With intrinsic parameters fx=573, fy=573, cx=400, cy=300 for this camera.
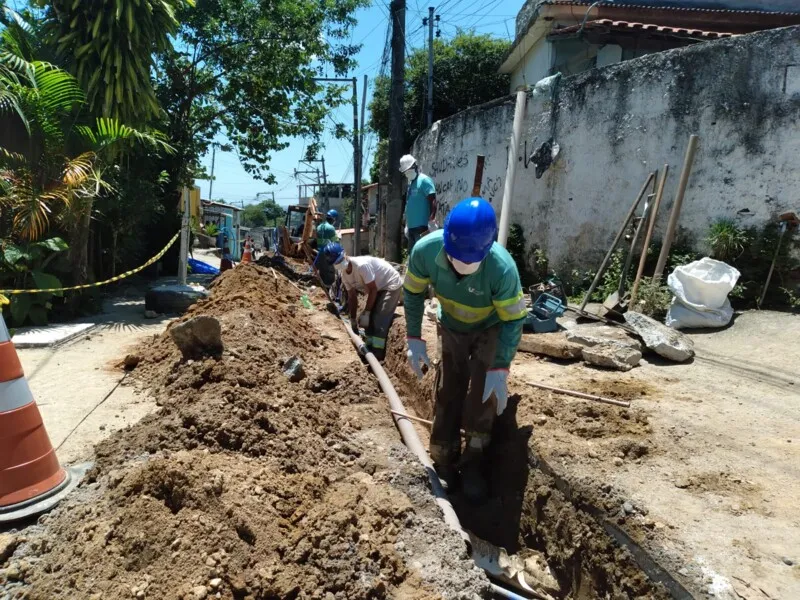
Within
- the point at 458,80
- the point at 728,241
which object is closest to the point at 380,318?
the point at 728,241

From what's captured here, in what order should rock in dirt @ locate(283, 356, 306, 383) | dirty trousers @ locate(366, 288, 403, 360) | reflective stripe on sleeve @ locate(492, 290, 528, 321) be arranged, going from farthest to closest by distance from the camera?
dirty trousers @ locate(366, 288, 403, 360) → rock in dirt @ locate(283, 356, 306, 383) → reflective stripe on sleeve @ locate(492, 290, 528, 321)

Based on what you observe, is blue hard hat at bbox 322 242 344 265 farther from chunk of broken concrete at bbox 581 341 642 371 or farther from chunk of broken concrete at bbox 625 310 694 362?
chunk of broken concrete at bbox 625 310 694 362

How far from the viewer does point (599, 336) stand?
6043 millimetres

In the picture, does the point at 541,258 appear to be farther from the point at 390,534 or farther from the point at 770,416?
the point at 390,534

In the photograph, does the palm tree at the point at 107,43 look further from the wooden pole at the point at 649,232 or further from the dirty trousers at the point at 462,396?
the wooden pole at the point at 649,232

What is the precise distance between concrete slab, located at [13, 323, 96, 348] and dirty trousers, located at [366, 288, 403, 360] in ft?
10.9

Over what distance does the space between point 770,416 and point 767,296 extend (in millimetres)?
3128

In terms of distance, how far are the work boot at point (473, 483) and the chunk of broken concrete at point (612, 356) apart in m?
2.09

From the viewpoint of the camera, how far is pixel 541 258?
31.9 feet

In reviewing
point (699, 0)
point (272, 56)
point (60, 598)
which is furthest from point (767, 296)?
point (272, 56)

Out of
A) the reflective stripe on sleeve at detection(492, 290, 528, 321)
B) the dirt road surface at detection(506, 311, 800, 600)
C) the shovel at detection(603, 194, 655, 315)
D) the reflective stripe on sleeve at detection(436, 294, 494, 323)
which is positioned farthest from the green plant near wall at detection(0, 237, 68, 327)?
the shovel at detection(603, 194, 655, 315)

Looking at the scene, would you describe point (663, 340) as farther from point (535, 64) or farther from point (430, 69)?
point (430, 69)

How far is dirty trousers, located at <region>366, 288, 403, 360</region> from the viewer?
243 inches

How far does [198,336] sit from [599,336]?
3.99 metres
